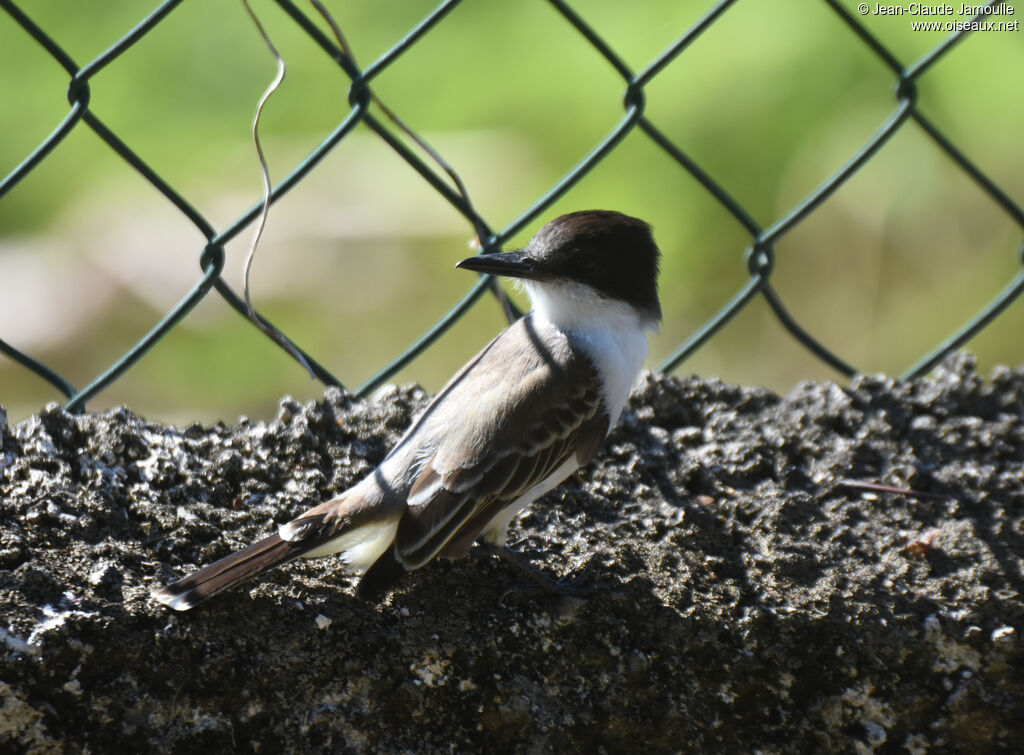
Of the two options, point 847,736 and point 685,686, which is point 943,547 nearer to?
point 847,736

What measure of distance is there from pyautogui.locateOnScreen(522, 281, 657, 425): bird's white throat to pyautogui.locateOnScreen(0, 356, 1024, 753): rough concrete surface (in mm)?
190

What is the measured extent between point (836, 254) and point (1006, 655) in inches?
111

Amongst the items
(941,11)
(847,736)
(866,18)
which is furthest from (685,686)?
(866,18)

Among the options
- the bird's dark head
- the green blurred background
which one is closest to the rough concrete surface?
the bird's dark head

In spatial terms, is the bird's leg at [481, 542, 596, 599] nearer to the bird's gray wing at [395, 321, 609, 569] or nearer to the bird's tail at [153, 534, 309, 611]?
the bird's gray wing at [395, 321, 609, 569]

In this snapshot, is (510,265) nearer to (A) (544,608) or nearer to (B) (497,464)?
(B) (497,464)

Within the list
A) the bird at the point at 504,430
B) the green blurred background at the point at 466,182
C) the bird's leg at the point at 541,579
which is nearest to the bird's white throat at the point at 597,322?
the bird at the point at 504,430

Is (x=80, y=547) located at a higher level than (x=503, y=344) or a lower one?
lower

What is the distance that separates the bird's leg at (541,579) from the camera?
233 centimetres

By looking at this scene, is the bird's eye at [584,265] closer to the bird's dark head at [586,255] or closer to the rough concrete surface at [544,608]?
the bird's dark head at [586,255]

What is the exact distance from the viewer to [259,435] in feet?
8.73

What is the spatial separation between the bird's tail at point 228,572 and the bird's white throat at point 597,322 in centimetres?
85

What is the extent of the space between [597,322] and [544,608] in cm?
84

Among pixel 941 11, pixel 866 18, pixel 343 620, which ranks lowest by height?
pixel 343 620
